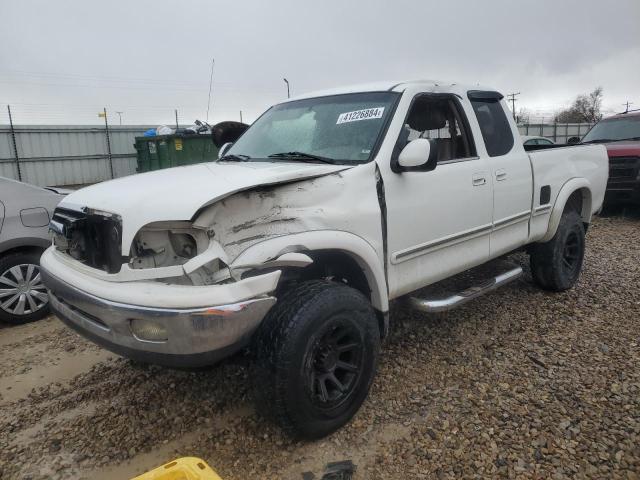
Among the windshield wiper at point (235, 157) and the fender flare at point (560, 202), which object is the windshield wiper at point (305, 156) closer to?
the windshield wiper at point (235, 157)

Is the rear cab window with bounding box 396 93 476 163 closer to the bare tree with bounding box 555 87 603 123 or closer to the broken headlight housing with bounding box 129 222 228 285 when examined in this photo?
the broken headlight housing with bounding box 129 222 228 285

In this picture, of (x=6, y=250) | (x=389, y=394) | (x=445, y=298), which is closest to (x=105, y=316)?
(x=389, y=394)

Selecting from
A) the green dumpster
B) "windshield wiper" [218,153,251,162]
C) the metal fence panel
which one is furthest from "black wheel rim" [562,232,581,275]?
the metal fence panel

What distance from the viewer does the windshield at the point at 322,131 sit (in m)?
3.09

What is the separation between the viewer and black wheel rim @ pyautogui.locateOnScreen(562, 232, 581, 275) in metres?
4.85

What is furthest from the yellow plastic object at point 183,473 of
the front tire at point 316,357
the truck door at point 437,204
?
the truck door at point 437,204

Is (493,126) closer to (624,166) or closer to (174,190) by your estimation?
(174,190)

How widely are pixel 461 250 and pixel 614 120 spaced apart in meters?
8.64

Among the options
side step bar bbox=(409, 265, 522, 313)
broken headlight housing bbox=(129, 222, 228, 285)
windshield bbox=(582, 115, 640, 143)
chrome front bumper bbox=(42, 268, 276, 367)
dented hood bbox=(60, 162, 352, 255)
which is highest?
windshield bbox=(582, 115, 640, 143)

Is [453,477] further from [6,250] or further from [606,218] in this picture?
[606,218]

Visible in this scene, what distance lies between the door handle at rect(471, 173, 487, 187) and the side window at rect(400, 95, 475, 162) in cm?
21

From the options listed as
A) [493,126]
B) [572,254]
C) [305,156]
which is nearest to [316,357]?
[305,156]

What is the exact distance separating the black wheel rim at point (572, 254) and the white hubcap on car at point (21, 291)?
4974 millimetres

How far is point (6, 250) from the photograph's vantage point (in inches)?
173
